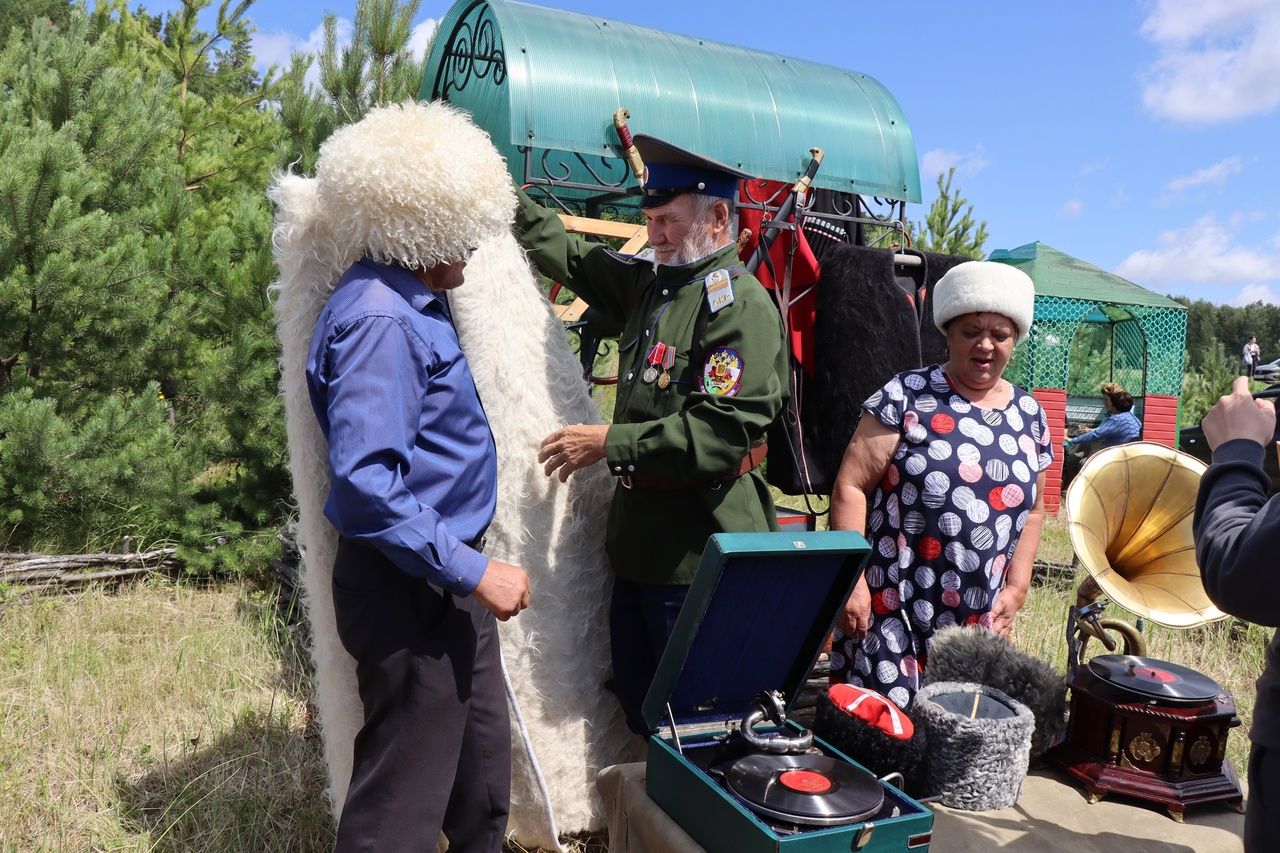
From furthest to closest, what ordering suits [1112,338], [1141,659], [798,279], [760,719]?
[1112,338] → [798,279] → [1141,659] → [760,719]

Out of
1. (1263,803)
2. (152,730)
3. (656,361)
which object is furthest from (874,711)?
(152,730)

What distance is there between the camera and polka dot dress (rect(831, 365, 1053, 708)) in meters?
2.32

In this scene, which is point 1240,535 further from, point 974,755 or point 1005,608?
point 1005,608

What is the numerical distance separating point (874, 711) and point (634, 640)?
0.91 metres

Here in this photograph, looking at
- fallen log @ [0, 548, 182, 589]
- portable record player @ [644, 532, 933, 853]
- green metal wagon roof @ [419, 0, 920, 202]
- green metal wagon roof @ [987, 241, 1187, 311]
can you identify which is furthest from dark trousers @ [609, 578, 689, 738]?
green metal wagon roof @ [987, 241, 1187, 311]

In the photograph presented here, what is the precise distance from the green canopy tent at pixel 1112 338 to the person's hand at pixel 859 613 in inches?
328

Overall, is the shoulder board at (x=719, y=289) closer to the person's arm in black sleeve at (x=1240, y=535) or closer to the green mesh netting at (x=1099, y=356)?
the person's arm in black sleeve at (x=1240, y=535)

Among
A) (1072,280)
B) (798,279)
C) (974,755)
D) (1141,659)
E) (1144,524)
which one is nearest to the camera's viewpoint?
(974,755)

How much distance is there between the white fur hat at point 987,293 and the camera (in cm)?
232

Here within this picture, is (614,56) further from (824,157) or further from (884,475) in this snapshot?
(884,475)

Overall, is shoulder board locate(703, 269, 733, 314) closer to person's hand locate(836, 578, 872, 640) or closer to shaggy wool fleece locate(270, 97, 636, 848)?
shaggy wool fleece locate(270, 97, 636, 848)

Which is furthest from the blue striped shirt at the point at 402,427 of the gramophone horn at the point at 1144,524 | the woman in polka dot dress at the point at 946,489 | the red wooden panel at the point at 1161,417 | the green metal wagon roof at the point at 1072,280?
the red wooden panel at the point at 1161,417

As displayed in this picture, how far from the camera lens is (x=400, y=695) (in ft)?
6.09

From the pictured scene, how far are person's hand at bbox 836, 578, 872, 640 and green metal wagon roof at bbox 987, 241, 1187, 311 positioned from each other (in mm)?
11069
